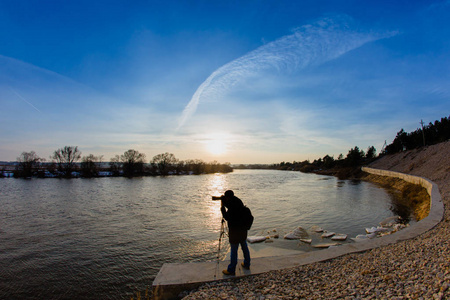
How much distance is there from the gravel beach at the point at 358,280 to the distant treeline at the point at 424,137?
66606 mm

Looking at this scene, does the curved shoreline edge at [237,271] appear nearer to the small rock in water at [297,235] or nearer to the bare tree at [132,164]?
the small rock in water at [297,235]

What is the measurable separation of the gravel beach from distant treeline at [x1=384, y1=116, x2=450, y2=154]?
66606 millimetres

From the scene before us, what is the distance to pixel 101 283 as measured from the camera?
8.25m

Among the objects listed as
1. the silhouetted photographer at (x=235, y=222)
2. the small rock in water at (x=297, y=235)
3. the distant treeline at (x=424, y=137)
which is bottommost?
the small rock in water at (x=297, y=235)

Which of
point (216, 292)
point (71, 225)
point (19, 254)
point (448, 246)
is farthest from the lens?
point (71, 225)

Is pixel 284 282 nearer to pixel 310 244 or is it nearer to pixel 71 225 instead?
pixel 310 244

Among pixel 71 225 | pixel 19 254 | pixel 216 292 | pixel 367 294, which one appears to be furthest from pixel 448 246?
pixel 71 225

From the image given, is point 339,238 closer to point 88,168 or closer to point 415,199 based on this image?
point 415,199

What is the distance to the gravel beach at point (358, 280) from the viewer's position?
5008 mm

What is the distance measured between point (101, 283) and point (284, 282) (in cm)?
665

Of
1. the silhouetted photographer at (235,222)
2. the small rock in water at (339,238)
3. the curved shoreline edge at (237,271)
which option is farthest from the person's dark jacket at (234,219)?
the small rock in water at (339,238)

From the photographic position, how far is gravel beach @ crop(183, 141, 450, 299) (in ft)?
16.4

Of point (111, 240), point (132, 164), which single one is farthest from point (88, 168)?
point (111, 240)

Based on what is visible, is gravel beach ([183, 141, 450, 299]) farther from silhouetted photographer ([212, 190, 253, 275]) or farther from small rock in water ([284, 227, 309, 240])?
small rock in water ([284, 227, 309, 240])
